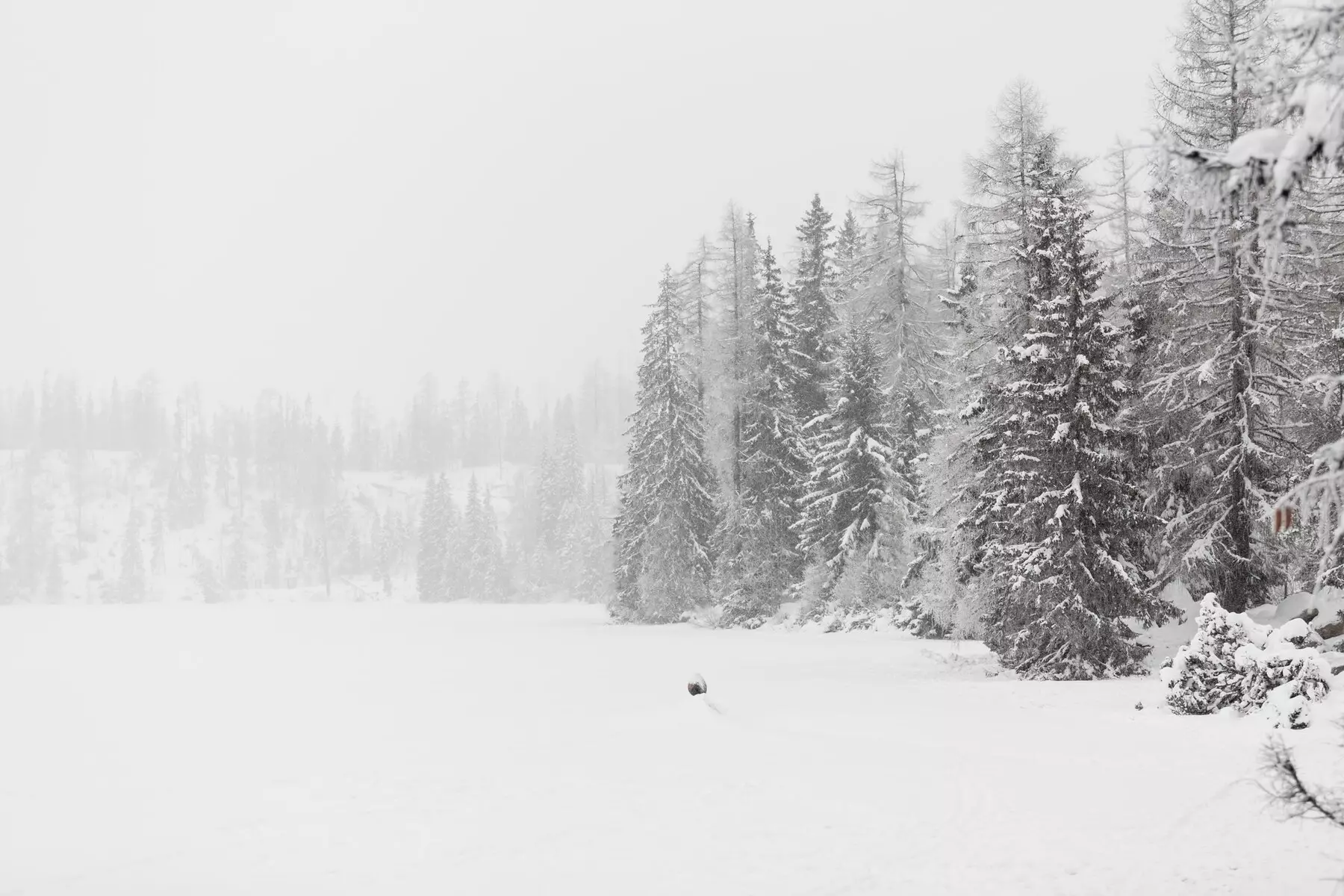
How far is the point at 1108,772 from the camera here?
10555 millimetres

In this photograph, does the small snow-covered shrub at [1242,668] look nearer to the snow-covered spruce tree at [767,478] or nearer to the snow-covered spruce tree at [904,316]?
the snow-covered spruce tree at [904,316]

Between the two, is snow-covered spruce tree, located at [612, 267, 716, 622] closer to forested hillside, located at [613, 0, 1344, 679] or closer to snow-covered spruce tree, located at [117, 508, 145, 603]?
forested hillside, located at [613, 0, 1344, 679]

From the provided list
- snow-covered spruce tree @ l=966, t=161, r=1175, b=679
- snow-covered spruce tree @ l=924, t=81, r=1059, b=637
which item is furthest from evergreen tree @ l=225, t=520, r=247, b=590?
snow-covered spruce tree @ l=966, t=161, r=1175, b=679

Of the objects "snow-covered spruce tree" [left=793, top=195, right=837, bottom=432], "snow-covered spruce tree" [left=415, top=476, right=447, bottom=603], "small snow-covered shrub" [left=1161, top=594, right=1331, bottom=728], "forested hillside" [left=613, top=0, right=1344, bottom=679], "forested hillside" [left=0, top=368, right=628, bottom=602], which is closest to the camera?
"small snow-covered shrub" [left=1161, top=594, right=1331, bottom=728]

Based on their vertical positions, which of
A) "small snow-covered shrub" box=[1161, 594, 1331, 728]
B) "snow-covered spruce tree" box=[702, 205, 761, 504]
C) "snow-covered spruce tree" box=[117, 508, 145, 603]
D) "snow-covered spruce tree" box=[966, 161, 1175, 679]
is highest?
"snow-covered spruce tree" box=[702, 205, 761, 504]

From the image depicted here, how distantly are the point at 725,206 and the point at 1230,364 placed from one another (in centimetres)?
2842

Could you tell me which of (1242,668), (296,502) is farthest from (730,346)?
(296,502)

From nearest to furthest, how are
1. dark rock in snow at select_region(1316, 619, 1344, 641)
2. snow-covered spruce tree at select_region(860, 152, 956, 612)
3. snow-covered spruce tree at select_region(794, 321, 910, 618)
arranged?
dark rock in snow at select_region(1316, 619, 1344, 641) < snow-covered spruce tree at select_region(794, 321, 910, 618) < snow-covered spruce tree at select_region(860, 152, 956, 612)

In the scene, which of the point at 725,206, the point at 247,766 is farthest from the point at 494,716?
the point at 725,206

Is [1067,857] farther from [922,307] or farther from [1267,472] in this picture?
[922,307]

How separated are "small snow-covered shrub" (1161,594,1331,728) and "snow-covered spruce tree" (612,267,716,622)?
26.4m

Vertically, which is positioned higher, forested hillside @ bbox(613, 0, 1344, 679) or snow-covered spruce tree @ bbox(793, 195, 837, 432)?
snow-covered spruce tree @ bbox(793, 195, 837, 432)

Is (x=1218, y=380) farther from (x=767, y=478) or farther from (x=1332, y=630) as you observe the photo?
(x=767, y=478)

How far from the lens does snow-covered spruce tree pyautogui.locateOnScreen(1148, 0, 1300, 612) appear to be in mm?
18125
